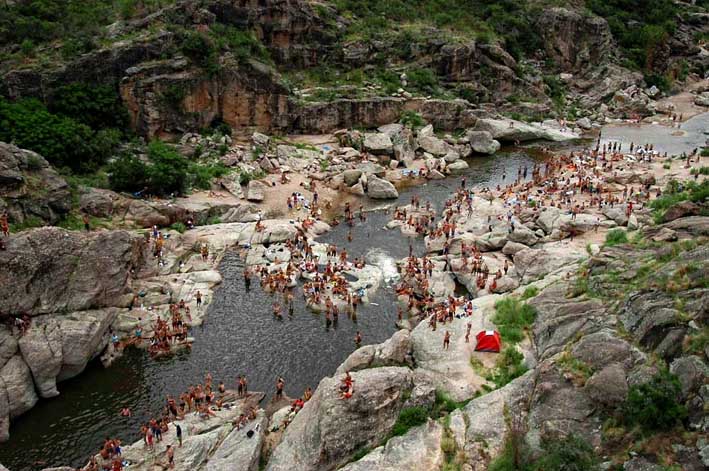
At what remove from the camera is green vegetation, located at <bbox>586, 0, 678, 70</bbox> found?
94.6 meters

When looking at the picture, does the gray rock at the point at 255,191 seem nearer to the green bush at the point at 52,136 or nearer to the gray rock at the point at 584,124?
the green bush at the point at 52,136

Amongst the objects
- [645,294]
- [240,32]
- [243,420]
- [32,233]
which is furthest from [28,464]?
[240,32]

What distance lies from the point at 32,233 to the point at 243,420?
14966 millimetres

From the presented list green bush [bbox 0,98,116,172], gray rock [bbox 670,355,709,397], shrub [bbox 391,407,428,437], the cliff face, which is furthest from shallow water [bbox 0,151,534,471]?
the cliff face

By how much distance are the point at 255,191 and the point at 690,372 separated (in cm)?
3879

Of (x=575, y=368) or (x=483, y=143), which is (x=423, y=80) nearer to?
(x=483, y=143)

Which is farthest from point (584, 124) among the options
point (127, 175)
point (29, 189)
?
point (29, 189)

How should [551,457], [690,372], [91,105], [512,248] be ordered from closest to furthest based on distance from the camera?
[551,457]
[690,372]
[512,248]
[91,105]

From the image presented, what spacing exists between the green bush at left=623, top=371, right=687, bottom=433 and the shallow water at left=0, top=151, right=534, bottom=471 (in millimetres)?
15964

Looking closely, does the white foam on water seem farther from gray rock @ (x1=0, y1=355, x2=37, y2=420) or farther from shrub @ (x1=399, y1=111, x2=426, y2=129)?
shrub @ (x1=399, y1=111, x2=426, y2=129)

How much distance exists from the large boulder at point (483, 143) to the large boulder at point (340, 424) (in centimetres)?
4946

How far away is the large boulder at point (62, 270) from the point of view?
27.3m

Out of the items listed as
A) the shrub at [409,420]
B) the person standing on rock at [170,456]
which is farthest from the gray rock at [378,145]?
the person standing on rock at [170,456]

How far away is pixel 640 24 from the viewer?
98.4 m
